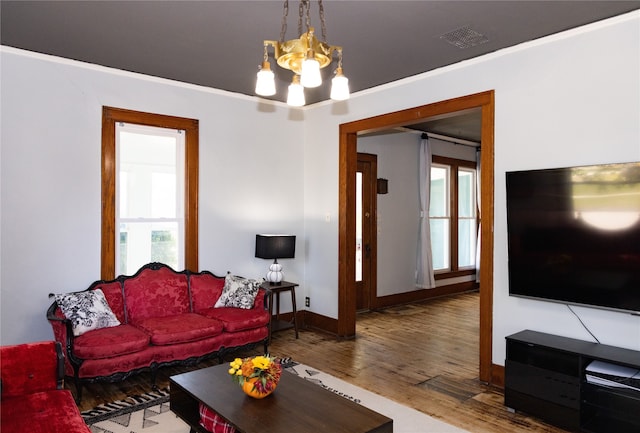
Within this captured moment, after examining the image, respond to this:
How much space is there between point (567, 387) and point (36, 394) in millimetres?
3422

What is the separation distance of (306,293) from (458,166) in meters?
4.33

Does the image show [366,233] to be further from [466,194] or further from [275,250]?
[466,194]

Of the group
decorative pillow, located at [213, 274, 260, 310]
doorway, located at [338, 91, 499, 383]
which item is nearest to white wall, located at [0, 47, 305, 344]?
decorative pillow, located at [213, 274, 260, 310]

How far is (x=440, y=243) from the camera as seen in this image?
27.6 ft

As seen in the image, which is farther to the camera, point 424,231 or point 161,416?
point 424,231

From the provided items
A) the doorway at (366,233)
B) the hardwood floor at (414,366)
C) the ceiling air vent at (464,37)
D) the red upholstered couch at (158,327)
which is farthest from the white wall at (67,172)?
the ceiling air vent at (464,37)

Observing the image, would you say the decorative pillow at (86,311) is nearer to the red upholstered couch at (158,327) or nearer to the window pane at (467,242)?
the red upholstered couch at (158,327)

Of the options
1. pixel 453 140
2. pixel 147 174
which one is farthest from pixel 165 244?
pixel 453 140

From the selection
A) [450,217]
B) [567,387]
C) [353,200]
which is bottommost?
[567,387]

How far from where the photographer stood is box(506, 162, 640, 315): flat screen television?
3068mm

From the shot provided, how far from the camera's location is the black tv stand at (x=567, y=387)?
2.95m

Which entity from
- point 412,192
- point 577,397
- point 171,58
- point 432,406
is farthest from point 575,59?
point 412,192

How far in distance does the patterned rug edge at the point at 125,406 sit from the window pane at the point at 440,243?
5683 millimetres

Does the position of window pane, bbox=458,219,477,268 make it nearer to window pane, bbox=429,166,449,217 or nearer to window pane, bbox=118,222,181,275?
window pane, bbox=429,166,449,217
